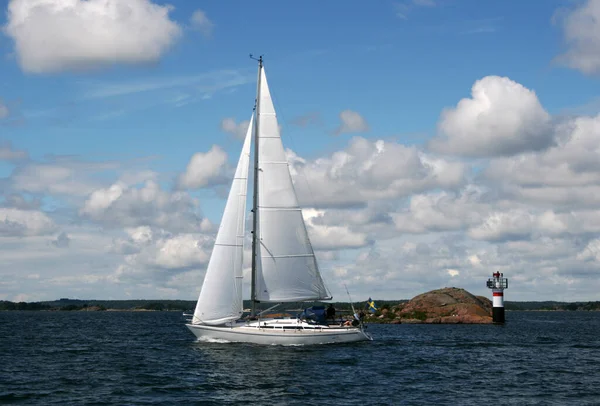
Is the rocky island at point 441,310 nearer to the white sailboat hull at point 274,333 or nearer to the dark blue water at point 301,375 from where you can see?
the dark blue water at point 301,375

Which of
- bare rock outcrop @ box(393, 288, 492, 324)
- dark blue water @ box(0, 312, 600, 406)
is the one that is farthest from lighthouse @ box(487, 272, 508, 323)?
dark blue water @ box(0, 312, 600, 406)

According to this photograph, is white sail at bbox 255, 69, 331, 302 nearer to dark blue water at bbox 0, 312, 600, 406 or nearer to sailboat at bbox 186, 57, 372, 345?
sailboat at bbox 186, 57, 372, 345

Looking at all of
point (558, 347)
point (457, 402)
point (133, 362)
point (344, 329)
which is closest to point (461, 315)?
point (558, 347)

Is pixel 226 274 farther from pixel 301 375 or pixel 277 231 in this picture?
pixel 301 375

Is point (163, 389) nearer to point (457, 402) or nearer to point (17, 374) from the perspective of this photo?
point (17, 374)

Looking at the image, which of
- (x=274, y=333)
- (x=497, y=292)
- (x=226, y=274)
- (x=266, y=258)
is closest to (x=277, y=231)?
(x=266, y=258)

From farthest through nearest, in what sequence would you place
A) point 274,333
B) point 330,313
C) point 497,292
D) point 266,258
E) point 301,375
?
point 497,292 → point 330,313 → point 266,258 → point 274,333 → point 301,375

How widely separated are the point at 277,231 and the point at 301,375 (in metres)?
13.5

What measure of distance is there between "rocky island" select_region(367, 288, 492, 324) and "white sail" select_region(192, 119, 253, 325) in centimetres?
5821

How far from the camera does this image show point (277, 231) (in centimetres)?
4953

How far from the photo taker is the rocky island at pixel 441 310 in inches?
3954

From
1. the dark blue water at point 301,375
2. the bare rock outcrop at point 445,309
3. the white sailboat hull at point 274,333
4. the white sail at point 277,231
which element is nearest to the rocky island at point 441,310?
the bare rock outcrop at point 445,309

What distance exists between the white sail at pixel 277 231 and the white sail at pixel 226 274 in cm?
159

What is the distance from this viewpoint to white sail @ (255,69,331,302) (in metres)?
49.2
